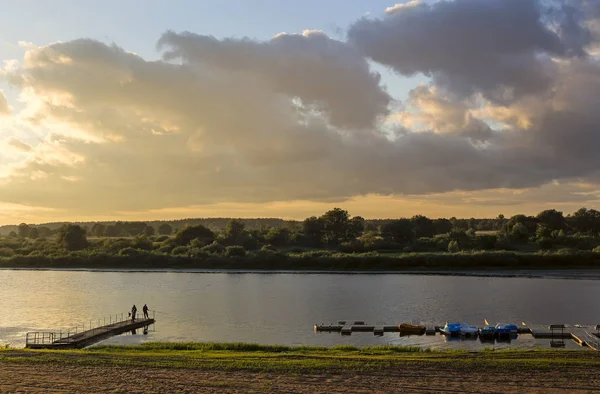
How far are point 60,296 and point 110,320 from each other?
98.0 ft

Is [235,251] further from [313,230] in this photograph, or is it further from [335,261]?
[313,230]

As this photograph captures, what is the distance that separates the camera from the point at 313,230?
182 meters

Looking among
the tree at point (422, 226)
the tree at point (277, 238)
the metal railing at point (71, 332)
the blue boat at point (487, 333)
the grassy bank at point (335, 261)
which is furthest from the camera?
the tree at point (422, 226)

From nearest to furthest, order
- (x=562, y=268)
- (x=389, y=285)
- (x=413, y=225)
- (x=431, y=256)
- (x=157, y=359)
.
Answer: (x=157, y=359) → (x=389, y=285) → (x=562, y=268) → (x=431, y=256) → (x=413, y=225)

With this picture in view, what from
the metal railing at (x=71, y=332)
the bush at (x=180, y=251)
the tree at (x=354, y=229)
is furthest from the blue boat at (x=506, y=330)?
the tree at (x=354, y=229)

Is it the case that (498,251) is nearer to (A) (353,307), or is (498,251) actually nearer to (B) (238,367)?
(A) (353,307)

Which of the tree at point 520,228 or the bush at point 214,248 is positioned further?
the tree at point 520,228

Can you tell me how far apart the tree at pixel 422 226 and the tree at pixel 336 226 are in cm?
2102

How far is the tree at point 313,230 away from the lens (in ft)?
583

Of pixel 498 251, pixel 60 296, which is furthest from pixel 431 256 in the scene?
pixel 60 296

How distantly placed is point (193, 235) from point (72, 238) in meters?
34.3

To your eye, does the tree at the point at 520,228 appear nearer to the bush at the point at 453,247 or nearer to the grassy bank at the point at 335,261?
the bush at the point at 453,247

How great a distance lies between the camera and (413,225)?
7308 inches

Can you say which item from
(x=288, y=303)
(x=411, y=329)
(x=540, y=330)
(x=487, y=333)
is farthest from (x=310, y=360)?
(x=288, y=303)
